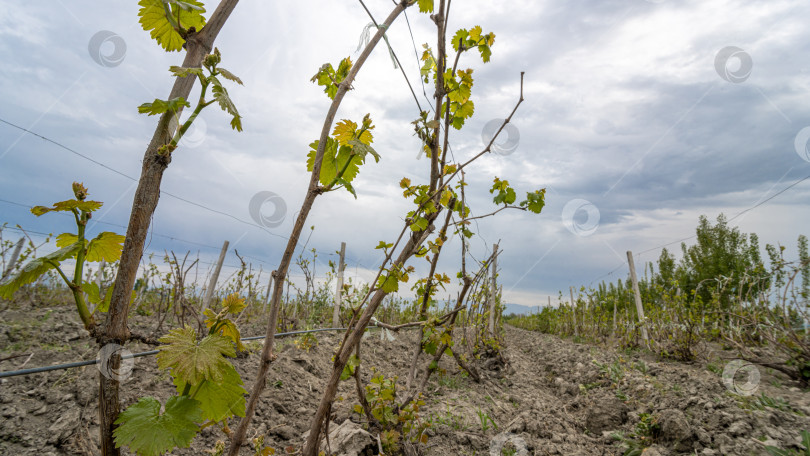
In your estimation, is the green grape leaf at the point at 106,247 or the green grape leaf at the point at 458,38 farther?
the green grape leaf at the point at 458,38

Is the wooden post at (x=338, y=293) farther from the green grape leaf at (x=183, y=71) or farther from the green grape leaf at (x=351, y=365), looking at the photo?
the green grape leaf at (x=183, y=71)

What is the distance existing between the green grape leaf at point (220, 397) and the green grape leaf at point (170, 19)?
80 cm

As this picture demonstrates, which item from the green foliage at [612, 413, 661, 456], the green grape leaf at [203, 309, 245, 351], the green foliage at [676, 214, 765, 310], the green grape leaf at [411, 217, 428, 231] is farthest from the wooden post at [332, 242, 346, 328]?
the green foliage at [676, 214, 765, 310]

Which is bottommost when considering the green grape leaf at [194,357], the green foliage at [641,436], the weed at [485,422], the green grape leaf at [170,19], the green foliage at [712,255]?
the weed at [485,422]

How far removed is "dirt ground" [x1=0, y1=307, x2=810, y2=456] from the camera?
230cm

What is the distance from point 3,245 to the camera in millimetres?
6125

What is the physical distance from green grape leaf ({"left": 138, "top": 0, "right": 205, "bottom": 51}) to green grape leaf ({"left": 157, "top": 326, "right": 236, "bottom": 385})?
69cm

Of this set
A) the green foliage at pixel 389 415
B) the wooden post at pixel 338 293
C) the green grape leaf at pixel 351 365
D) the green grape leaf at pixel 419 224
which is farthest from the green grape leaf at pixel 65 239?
the wooden post at pixel 338 293

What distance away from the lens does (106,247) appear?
873 millimetres

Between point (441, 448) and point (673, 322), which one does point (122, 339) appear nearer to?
point (441, 448)

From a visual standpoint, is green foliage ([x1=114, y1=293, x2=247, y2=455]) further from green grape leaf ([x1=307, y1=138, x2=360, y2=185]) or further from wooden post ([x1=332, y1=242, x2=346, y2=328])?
wooden post ([x1=332, y1=242, x2=346, y2=328])

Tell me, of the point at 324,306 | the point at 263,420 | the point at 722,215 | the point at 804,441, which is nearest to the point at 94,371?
the point at 263,420

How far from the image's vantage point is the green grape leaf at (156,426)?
2.43ft

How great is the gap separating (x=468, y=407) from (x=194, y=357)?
3.47 metres
